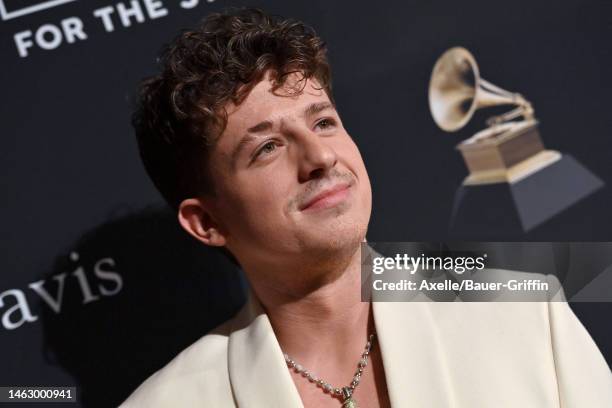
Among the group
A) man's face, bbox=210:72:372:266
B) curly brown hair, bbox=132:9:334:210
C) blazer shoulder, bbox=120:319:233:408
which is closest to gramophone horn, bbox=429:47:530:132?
curly brown hair, bbox=132:9:334:210

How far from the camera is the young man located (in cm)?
212

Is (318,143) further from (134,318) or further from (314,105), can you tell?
(134,318)

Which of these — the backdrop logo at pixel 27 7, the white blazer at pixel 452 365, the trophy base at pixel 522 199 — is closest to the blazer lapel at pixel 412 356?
the white blazer at pixel 452 365

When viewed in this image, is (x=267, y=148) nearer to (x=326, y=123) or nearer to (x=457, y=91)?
(x=326, y=123)

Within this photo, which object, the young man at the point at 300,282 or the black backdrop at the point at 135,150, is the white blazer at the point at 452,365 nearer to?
the young man at the point at 300,282

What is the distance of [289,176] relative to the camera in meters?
2.17

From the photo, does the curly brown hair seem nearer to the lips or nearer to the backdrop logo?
the lips

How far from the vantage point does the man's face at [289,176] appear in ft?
6.99

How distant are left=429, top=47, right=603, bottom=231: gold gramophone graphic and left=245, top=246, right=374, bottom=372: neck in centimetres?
52

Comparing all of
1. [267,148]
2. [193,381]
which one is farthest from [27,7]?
[193,381]

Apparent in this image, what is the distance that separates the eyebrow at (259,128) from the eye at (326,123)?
0.10ft

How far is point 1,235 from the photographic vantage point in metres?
2.68

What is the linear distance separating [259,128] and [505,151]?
0.83 meters

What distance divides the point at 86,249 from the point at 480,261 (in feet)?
3.88
